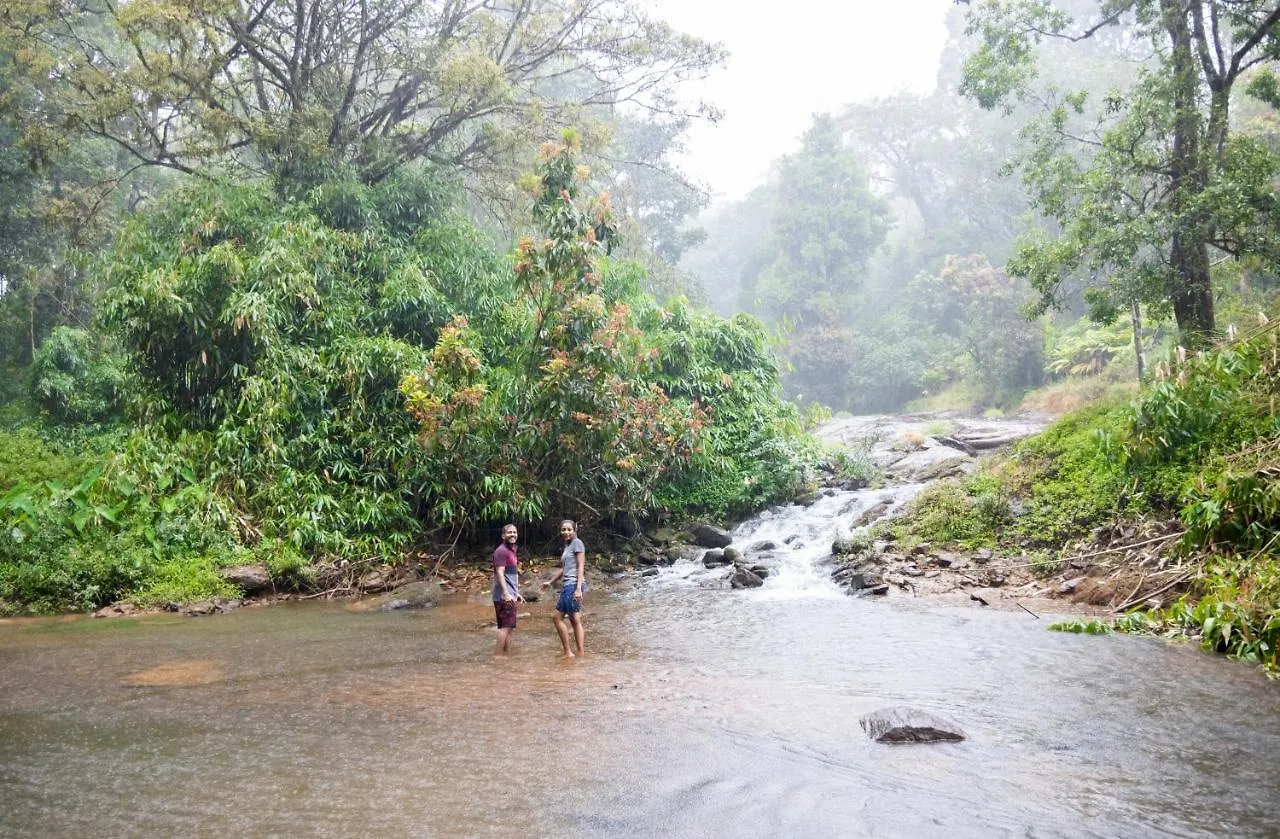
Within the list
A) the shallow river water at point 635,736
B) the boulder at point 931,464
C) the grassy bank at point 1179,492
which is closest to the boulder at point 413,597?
the shallow river water at point 635,736

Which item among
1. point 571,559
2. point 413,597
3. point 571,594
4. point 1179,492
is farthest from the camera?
point 413,597

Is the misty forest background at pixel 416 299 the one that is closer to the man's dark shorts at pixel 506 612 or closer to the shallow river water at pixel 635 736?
the shallow river water at pixel 635 736

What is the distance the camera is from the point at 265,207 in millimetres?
15570

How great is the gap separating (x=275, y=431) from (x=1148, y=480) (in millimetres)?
12026

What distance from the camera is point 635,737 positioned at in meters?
5.47

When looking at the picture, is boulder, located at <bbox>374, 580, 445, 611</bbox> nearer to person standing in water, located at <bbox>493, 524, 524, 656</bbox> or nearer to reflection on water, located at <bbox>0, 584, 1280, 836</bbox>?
reflection on water, located at <bbox>0, 584, 1280, 836</bbox>

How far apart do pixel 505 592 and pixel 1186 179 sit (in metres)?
11.4

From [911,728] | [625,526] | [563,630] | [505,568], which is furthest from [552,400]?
[911,728]

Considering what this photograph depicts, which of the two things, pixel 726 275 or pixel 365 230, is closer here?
pixel 365 230

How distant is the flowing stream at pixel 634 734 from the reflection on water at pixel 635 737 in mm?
21

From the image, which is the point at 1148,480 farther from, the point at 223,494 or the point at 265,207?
the point at 265,207

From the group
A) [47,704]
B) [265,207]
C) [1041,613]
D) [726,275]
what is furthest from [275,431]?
[726,275]

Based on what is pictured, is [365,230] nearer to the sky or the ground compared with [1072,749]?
nearer to the sky

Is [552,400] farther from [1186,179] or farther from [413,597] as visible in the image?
[1186,179]
